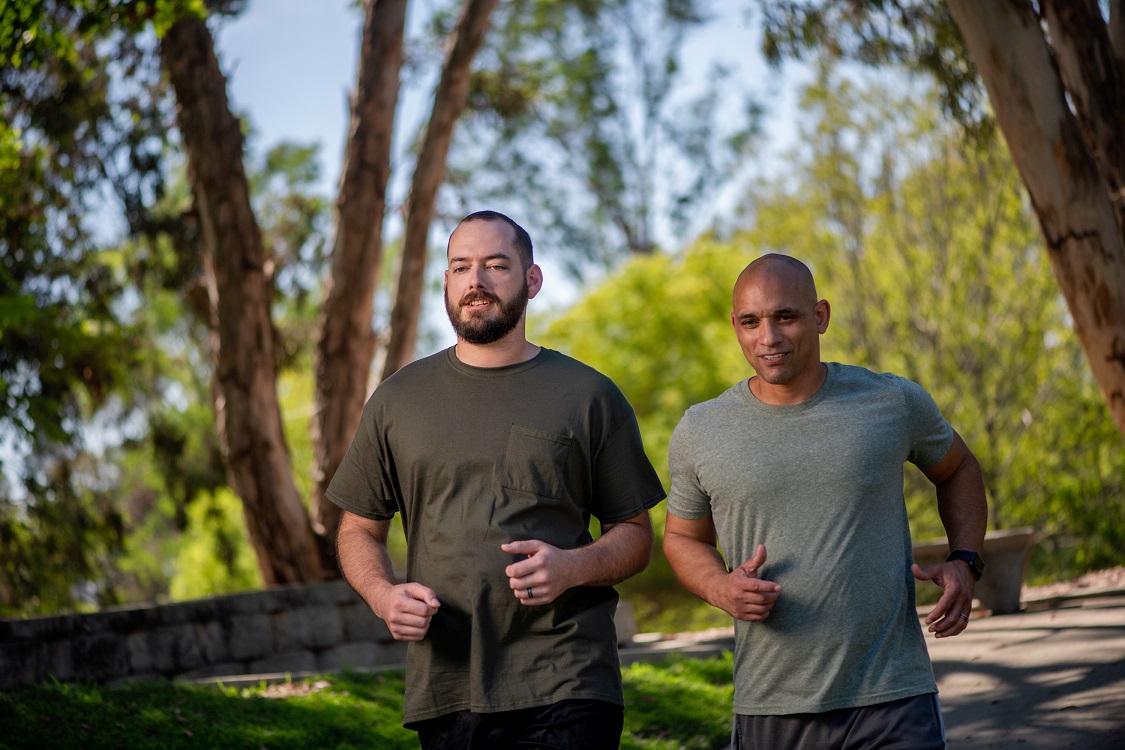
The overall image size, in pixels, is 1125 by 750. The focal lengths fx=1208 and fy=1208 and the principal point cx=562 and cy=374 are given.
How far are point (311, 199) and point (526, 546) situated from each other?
15668 mm

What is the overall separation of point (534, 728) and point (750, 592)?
662mm

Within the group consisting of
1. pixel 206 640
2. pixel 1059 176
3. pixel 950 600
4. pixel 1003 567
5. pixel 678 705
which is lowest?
pixel 678 705

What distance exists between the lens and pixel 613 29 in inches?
1544

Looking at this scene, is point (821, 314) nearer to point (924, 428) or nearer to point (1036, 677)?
point (924, 428)

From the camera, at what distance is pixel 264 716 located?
690 centimetres

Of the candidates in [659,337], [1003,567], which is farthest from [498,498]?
[659,337]

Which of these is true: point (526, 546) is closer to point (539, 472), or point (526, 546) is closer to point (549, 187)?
point (539, 472)

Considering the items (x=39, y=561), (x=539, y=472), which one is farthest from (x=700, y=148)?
(x=539, y=472)

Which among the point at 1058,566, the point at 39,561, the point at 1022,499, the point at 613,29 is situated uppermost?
the point at 613,29

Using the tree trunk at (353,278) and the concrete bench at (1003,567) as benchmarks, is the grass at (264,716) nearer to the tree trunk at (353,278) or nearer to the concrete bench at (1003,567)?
A: the concrete bench at (1003,567)

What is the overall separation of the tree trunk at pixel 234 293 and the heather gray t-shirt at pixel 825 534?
943cm

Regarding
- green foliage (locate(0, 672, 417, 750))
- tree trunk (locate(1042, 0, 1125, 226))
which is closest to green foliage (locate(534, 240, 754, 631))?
tree trunk (locate(1042, 0, 1125, 226))

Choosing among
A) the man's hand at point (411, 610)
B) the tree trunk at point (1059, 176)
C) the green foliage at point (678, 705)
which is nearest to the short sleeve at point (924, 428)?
the man's hand at point (411, 610)

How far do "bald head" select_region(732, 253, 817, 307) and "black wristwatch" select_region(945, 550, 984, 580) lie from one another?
79cm
